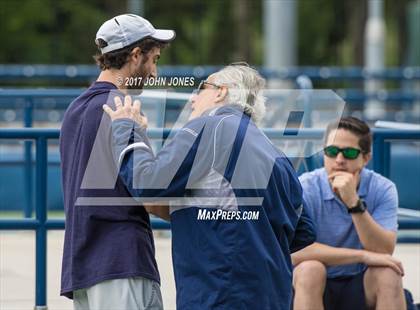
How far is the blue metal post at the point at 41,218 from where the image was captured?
7062 mm

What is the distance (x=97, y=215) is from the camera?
4855mm

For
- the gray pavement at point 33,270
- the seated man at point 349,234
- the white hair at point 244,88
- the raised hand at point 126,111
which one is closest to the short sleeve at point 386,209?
the seated man at point 349,234

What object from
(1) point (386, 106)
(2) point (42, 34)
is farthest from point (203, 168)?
(2) point (42, 34)

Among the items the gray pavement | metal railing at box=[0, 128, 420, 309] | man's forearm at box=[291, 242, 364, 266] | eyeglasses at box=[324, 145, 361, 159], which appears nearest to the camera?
man's forearm at box=[291, 242, 364, 266]

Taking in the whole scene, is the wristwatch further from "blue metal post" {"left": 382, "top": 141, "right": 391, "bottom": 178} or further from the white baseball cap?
the white baseball cap

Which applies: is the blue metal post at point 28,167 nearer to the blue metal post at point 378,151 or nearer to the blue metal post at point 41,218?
the blue metal post at point 41,218

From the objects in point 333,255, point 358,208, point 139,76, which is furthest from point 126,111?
point 333,255

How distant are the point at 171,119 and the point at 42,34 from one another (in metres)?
32.5

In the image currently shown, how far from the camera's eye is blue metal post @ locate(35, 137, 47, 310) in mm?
7062

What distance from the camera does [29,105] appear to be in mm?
11250

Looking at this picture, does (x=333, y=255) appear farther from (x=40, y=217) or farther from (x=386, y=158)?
(x=40, y=217)

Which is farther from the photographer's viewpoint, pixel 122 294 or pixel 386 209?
pixel 386 209

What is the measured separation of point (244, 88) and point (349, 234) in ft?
6.41

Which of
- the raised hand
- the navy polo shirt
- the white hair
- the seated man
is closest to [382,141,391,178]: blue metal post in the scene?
the seated man
